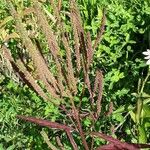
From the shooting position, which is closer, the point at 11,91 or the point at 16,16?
the point at 16,16

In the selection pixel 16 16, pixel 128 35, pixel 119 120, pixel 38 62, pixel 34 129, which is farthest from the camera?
pixel 128 35

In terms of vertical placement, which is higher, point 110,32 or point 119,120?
point 110,32

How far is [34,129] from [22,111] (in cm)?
13

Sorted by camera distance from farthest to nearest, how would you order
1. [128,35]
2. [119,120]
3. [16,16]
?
1. [128,35]
2. [119,120]
3. [16,16]

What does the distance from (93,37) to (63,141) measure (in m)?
0.71

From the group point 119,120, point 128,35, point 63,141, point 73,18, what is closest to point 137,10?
point 128,35

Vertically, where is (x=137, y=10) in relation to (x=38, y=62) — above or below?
below

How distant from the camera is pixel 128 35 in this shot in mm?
2496

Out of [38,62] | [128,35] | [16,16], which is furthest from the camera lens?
[128,35]

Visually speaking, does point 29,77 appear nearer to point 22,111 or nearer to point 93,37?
point 22,111

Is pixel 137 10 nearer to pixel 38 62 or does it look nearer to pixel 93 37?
pixel 93 37

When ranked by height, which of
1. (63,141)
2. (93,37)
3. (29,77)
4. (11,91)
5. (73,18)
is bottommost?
(63,141)

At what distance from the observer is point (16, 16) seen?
2.93 ft

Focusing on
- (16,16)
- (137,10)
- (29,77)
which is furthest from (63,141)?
(16,16)
